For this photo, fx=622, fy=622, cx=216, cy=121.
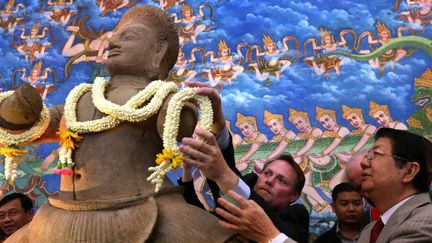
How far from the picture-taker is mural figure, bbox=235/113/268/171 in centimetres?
573

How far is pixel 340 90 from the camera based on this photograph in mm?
5543

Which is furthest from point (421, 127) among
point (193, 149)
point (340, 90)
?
point (193, 149)

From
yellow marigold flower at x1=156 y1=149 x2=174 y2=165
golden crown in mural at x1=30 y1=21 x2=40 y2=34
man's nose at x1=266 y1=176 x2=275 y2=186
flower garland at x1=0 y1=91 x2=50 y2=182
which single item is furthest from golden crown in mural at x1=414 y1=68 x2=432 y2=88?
golden crown in mural at x1=30 y1=21 x2=40 y2=34

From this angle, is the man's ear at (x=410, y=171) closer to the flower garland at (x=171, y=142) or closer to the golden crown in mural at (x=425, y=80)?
the flower garland at (x=171, y=142)

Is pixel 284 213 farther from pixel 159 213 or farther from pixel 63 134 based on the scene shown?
pixel 63 134

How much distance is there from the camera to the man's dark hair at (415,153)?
2.97 m

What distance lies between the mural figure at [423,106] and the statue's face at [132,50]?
9.70ft

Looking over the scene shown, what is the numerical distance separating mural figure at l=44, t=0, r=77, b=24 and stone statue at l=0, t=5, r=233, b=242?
403 centimetres

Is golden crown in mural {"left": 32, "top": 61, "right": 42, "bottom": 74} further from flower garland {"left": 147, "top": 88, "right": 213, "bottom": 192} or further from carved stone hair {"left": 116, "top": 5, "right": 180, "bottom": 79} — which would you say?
flower garland {"left": 147, "top": 88, "right": 213, "bottom": 192}

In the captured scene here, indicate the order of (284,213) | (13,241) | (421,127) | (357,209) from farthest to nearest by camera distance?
(421,127)
(357,209)
(284,213)
(13,241)

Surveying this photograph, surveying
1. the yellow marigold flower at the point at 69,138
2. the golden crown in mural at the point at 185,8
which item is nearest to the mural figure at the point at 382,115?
the golden crown in mural at the point at 185,8

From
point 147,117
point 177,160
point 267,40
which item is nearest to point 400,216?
point 177,160

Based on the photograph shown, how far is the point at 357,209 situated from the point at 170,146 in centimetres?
173

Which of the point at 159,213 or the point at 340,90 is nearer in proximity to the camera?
the point at 159,213
